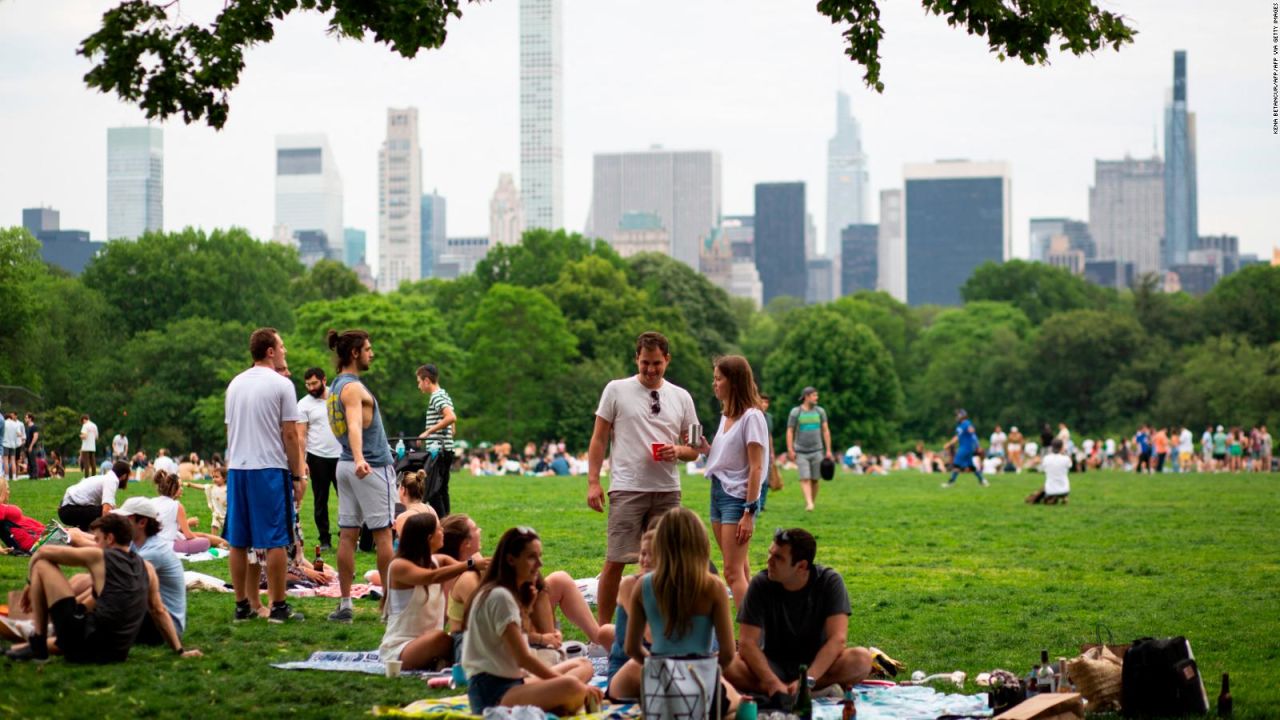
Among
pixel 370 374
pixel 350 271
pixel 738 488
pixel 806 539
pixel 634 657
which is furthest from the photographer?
pixel 350 271

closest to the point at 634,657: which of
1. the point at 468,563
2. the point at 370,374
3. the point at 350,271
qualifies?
the point at 468,563

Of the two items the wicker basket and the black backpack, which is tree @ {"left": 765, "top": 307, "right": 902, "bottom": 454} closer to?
the wicker basket

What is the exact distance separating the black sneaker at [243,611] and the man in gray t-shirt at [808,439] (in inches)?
565

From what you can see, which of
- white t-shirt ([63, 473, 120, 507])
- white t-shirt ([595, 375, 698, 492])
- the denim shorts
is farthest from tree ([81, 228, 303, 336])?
white t-shirt ([595, 375, 698, 492])

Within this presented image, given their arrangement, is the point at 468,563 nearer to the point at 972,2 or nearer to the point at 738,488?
the point at 738,488

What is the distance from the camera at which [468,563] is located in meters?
10.3

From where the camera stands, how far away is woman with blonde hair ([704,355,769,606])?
11.4 m

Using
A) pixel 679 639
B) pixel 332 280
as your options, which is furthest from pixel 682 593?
pixel 332 280

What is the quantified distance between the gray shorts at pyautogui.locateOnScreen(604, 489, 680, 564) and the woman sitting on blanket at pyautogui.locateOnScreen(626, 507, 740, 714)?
8.27 feet

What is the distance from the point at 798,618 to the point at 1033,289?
391ft

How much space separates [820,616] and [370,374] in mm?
70160

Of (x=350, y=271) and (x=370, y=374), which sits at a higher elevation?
(x=350, y=271)

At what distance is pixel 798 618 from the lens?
9531mm

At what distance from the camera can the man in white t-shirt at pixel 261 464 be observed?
11.9 m
